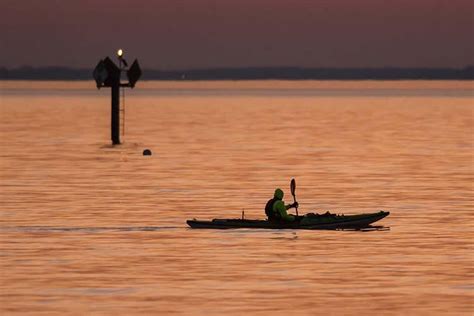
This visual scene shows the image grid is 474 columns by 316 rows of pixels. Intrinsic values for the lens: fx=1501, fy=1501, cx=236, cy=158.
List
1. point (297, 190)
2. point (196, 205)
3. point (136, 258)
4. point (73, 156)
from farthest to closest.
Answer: point (73, 156), point (297, 190), point (196, 205), point (136, 258)

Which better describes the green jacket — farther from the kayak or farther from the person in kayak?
the kayak

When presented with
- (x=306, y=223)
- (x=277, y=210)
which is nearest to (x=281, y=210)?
(x=277, y=210)

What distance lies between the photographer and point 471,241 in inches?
1247

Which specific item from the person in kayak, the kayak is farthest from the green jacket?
the kayak

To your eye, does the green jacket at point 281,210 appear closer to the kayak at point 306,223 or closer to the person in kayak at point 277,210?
the person in kayak at point 277,210

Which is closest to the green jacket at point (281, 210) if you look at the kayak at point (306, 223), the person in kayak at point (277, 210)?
the person in kayak at point (277, 210)

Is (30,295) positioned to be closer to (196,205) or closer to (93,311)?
(93,311)

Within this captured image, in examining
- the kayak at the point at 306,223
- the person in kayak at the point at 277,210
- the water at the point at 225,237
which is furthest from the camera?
the kayak at the point at 306,223

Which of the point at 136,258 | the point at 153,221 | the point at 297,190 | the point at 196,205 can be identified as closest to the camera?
the point at 136,258

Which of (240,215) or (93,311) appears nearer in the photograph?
(93,311)

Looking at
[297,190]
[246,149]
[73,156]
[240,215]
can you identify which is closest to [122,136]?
[246,149]

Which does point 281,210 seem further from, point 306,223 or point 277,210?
point 306,223

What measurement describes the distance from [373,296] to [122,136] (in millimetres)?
65324

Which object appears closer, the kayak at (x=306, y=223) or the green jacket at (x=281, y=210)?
the green jacket at (x=281, y=210)
